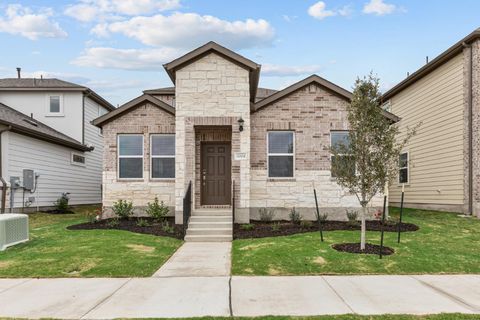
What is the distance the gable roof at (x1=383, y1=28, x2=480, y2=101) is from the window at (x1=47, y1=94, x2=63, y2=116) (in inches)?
684

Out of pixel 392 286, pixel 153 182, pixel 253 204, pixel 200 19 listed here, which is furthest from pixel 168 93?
pixel 392 286

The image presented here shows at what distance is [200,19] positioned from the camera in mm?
18938

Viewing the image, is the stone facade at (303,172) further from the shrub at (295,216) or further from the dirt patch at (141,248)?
the dirt patch at (141,248)

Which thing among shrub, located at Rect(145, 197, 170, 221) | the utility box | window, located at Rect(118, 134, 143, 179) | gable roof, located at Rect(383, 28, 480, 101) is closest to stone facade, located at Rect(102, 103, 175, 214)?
window, located at Rect(118, 134, 143, 179)

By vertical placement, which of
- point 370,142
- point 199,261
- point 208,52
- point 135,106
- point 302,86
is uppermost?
point 208,52

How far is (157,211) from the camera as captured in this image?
1431cm

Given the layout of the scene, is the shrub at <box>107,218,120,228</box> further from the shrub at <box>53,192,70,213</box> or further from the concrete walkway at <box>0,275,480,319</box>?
the shrub at <box>53,192,70,213</box>

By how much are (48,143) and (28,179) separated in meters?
2.65

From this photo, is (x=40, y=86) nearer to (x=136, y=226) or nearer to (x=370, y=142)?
(x=136, y=226)

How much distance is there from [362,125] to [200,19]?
11.9 m

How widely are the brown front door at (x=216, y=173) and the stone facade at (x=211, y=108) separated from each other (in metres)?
1.10

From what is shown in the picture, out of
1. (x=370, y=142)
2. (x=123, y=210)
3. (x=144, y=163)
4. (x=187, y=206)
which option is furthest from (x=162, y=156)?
(x=370, y=142)

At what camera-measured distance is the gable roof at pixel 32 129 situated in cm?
1695

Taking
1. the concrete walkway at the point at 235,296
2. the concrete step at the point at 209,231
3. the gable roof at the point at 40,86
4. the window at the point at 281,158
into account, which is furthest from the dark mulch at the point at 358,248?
the gable roof at the point at 40,86
